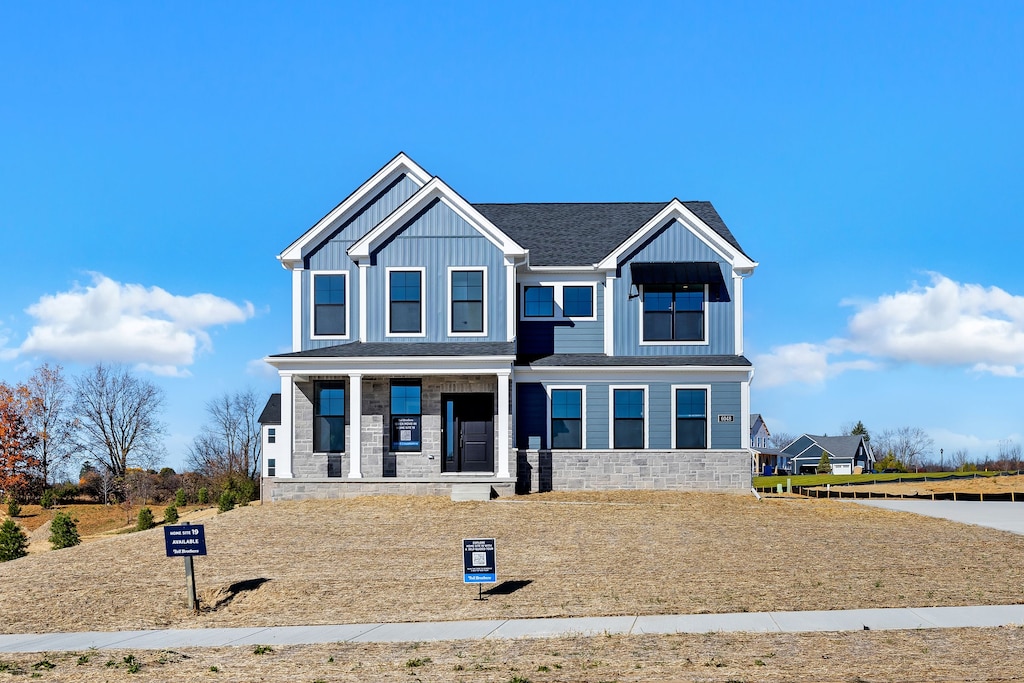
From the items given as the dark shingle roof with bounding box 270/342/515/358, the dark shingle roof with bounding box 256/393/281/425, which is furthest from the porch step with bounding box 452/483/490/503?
the dark shingle roof with bounding box 256/393/281/425

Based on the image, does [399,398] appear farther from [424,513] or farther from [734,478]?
[734,478]

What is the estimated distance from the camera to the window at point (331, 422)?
28891mm

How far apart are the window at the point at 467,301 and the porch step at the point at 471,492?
15.8 feet

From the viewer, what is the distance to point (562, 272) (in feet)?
99.5

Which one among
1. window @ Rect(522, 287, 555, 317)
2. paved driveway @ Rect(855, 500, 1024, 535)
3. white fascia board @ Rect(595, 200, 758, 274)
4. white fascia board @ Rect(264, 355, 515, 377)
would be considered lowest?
paved driveway @ Rect(855, 500, 1024, 535)

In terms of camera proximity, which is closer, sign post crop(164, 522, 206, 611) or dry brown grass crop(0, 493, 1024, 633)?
dry brown grass crop(0, 493, 1024, 633)

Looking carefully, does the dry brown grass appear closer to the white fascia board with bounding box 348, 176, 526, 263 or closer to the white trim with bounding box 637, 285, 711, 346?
the white trim with bounding box 637, 285, 711, 346

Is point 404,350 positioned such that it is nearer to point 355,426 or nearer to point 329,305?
point 355,426

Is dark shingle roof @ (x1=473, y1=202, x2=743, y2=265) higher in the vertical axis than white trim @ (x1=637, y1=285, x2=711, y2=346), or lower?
higher

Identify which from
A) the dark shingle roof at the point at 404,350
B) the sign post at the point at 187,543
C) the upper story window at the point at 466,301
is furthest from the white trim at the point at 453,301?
the sign post at the point at 187,543

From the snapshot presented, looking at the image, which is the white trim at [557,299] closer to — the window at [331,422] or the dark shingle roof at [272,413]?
the window at [331,422]

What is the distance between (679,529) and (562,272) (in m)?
10.8

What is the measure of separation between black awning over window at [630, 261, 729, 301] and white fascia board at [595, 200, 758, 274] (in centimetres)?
48

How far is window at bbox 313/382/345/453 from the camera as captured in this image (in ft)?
94.8
